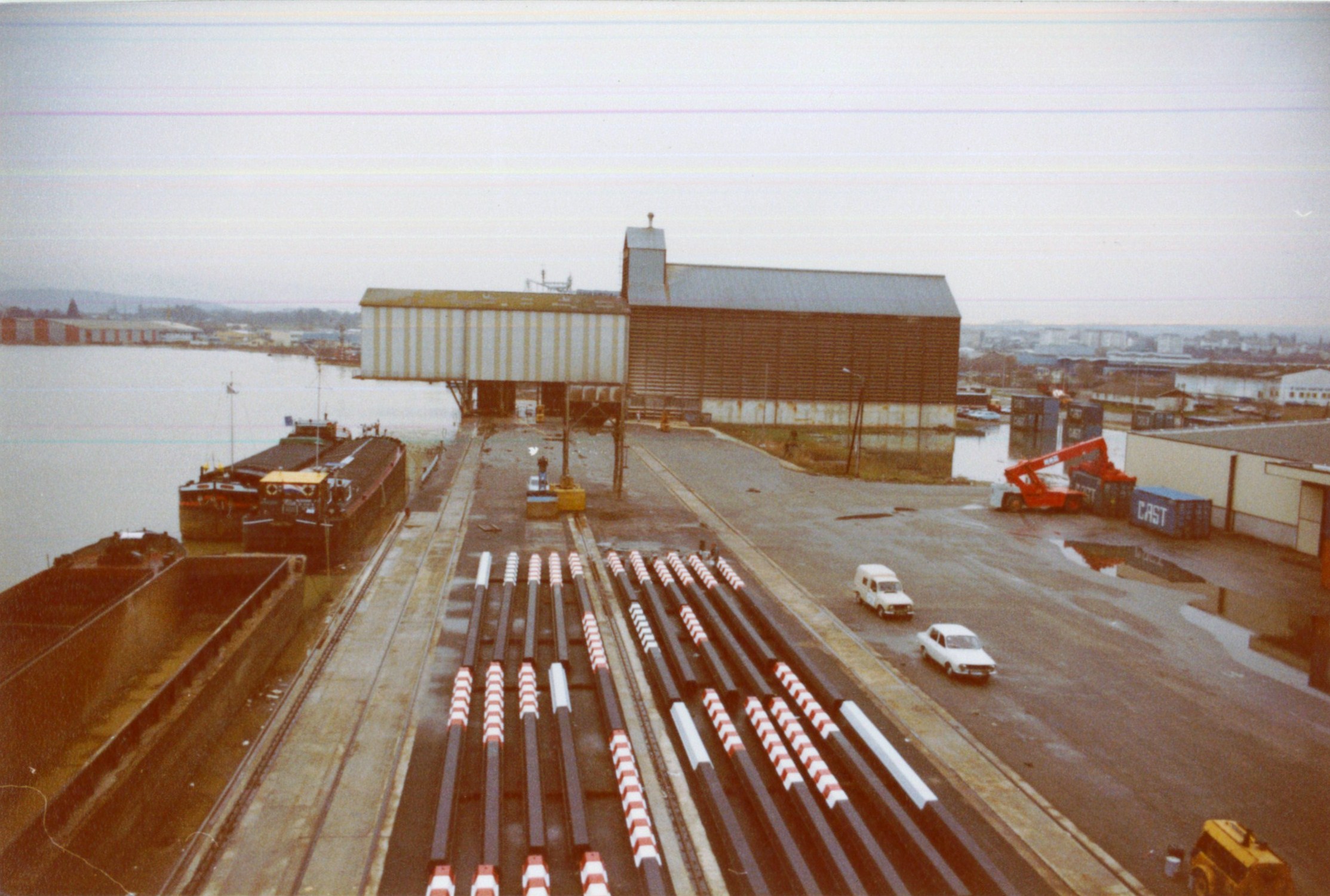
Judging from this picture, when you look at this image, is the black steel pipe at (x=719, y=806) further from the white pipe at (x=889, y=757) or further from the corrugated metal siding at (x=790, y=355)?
the corrugated metal siding at (x=790, y=355)

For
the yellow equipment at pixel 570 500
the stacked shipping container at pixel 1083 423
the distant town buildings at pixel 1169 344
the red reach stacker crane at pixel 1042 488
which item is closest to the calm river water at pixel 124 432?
the yellow equipment at pixel 570 500

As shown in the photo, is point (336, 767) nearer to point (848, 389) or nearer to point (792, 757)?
point (792, 757)

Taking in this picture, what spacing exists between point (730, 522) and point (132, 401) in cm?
7318

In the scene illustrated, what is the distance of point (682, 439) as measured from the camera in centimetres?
5862

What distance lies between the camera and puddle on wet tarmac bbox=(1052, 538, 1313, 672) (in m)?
21.0

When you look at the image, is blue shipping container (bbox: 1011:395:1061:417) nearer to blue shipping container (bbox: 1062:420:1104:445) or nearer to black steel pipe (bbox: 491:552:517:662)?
blue shipping container (bbox: 1062:420:1104:445)

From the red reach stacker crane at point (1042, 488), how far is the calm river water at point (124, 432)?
35627 millimetres

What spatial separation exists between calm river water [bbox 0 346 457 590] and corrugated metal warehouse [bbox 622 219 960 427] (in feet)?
74.2

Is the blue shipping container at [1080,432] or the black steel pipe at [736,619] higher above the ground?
the blue shipping container at [1080,432]

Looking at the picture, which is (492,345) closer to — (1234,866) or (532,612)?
(532,612)

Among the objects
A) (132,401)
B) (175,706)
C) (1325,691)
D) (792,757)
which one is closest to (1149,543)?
(1325,691)

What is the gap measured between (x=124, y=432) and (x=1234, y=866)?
69877 millimetres

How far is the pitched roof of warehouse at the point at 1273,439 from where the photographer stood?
105 ft

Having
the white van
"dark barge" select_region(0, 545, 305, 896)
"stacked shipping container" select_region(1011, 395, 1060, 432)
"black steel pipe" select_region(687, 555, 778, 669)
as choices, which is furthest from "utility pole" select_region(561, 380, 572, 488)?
"stacked shipping container" select_region(1011, 395, 1060, 432)
